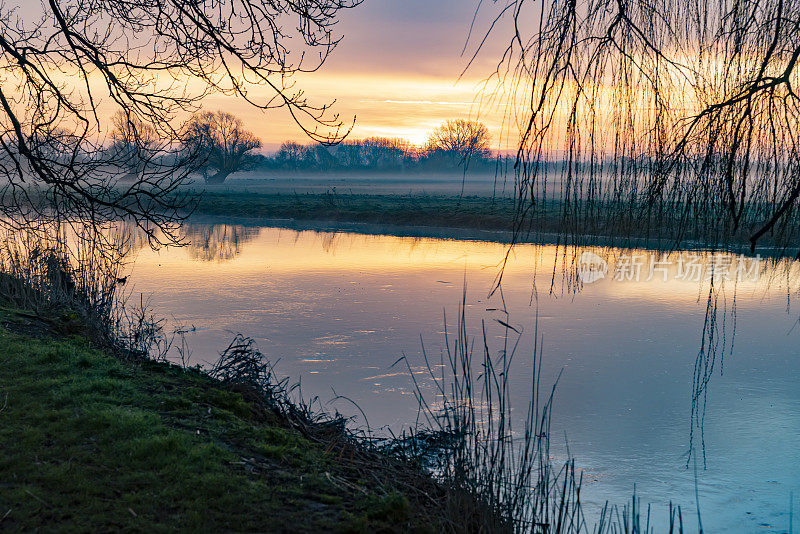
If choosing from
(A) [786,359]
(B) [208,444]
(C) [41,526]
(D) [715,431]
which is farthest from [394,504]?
(A) [786,359]

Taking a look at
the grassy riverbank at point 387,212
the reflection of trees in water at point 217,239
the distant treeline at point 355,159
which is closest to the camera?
the reflection of trees in water at point 217,239

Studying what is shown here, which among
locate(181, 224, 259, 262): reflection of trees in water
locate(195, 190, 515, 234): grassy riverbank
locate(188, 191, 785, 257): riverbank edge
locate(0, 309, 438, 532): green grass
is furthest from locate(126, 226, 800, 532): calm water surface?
locate(195, 190, 515, 234): grassy riverbank

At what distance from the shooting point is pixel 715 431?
257 inches

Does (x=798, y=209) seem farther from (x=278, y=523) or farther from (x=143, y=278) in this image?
(x=143, y=278)

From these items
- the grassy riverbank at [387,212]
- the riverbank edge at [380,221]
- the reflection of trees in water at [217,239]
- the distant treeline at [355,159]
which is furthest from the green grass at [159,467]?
the distant treeline at [355,159]

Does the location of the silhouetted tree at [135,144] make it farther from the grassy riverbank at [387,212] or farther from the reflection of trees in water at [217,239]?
the grassy riverbank at [387,212]

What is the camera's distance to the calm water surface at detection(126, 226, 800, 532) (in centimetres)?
562

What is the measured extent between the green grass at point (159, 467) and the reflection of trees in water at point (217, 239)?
13.2 meters

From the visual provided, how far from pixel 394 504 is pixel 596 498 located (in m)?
2.07

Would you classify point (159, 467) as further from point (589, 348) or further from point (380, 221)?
point (380, 221)

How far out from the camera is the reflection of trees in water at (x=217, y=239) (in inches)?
790

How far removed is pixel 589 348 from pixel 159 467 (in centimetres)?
679

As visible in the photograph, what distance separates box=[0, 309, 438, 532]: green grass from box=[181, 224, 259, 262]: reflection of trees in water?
13.2m

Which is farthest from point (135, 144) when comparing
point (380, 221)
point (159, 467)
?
point (380, 221)
